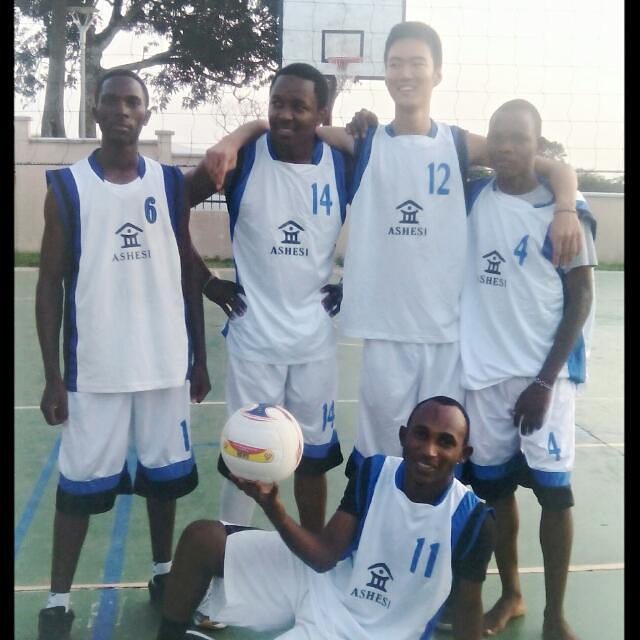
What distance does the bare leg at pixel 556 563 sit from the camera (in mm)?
2738

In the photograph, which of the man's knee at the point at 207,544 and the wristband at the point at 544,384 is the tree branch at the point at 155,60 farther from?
the man's knee at the point at 207,544

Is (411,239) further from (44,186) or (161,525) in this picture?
(44,186)

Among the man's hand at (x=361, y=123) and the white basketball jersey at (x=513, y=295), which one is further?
the man's hand at (x=361, y=123)

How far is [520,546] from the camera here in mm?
3455

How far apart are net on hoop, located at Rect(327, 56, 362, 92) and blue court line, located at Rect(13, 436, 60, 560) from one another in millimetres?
4173

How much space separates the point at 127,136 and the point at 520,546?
2.28 metres

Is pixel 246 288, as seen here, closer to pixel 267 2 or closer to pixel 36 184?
pixel 36 184

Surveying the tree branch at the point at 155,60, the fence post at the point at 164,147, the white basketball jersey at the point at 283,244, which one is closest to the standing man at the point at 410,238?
the white basketball jersey at the point at 283,244

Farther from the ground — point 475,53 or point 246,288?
point 475,53

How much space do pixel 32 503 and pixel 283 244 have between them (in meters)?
1.88

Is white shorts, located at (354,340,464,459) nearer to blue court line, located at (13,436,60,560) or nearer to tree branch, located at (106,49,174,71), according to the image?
blue court line, located at (13,436,60,560)

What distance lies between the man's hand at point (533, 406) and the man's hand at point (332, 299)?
704mm

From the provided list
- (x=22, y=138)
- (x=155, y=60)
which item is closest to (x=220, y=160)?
(x=22, y=138)

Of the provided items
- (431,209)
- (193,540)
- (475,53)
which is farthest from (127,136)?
(475,53)
